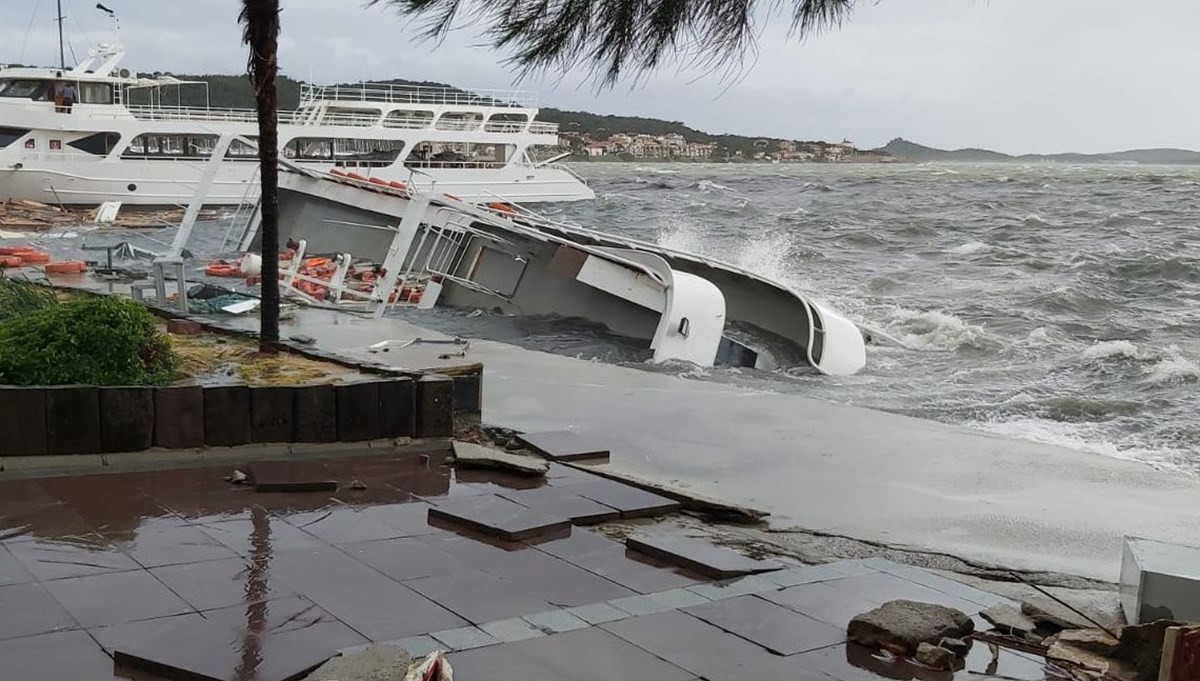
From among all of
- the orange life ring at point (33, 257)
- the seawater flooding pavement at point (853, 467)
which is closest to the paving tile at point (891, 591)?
the seawater flooding pavement at point (853, 467)

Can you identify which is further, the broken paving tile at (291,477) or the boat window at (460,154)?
the boat window at (460,154)

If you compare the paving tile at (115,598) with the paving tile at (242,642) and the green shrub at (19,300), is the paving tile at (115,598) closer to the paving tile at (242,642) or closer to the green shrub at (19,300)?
the paving tile at (242,642)

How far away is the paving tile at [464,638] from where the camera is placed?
4035mm

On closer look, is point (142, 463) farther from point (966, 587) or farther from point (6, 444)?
point (966, 587)

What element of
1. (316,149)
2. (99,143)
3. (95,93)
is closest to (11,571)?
(99,143)

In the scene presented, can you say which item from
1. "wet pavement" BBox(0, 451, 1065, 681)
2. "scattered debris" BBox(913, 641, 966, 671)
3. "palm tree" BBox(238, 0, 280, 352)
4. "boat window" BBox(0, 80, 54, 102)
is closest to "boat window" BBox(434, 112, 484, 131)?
"boat window" BBox(0, 80, 54, 102)

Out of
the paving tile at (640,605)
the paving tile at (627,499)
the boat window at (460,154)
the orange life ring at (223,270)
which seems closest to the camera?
the paving tile at (640,605)

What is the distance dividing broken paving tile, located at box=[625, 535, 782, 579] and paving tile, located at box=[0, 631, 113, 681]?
244 centimetres

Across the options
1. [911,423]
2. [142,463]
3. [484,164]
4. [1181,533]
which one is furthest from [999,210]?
[142,463]

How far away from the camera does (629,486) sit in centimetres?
658

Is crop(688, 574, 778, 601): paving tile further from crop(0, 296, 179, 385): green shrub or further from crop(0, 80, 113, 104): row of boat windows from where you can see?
crop(0, 80, 113, 104): row of boat windows

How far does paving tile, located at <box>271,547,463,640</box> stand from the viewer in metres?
4.20

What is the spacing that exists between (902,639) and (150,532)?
3.38 meters

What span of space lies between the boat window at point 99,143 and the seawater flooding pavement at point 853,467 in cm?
3826
